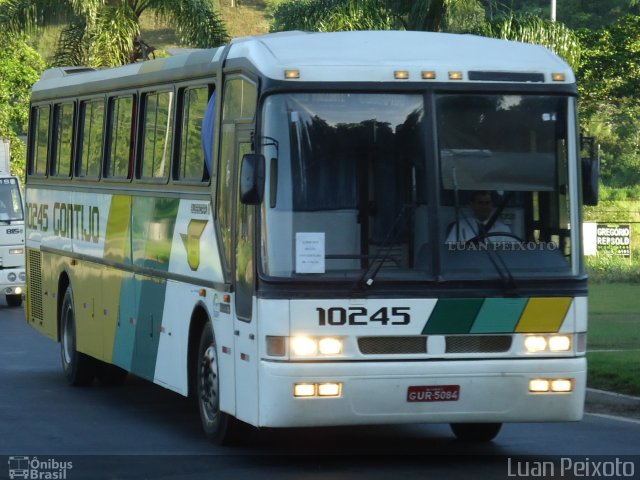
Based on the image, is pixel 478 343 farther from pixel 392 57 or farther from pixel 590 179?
pixel 392 57

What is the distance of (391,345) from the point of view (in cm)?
1057

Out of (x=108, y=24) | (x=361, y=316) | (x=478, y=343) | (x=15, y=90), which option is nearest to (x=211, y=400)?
(x=361, y=316)

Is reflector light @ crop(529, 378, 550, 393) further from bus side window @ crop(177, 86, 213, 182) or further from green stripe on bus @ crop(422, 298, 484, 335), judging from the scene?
bus side window @ crop(177, 86, 213, 182)

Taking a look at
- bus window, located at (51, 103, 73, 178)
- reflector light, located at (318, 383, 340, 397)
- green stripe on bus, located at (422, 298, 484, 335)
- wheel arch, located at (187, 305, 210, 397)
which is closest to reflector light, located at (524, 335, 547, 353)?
green stripe on bus, located at (422, 298, 484, 335)

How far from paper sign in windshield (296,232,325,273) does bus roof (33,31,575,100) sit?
42.9 inches

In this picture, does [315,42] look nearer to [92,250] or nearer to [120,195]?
[120,195]

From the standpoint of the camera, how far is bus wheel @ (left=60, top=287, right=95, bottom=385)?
54.9 feet

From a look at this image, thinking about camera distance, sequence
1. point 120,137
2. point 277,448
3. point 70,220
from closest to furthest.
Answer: point 277,448, point 120,137, point 70,220

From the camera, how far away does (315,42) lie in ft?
36.6

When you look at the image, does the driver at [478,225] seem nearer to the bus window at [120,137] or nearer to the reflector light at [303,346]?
the reflector light at [303,346]

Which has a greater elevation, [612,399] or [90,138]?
[90,138]

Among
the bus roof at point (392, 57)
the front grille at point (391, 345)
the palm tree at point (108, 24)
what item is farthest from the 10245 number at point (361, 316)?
the palm tree at point (108, 24)

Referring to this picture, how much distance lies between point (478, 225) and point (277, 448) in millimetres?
2430

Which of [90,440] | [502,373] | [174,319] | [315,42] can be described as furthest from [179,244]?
[502,373]
